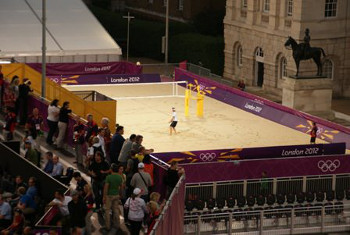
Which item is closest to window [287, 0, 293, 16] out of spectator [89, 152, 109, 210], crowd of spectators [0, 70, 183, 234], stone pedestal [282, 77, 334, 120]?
stone pedestal [282, 77, 334, 120]

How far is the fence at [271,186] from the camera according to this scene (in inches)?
1682

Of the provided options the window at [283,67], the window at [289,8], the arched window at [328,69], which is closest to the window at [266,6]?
the window at [289,8]

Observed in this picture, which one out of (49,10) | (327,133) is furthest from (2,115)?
(49,10)

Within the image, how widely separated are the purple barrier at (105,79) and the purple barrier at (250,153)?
25.5 meters

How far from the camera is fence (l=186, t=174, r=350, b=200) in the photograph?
42.7 m

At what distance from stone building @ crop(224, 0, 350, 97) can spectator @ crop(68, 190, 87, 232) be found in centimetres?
4107

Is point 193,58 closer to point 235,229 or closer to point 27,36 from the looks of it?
point 27,36

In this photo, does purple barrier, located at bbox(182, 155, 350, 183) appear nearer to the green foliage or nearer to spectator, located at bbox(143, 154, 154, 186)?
spectator, located at bbox(143, 154, 154, 186)

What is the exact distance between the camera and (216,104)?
66.8 meters

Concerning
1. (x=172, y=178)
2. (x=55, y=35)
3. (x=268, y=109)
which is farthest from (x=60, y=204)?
(x=55, y=35)

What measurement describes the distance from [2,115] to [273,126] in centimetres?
1812

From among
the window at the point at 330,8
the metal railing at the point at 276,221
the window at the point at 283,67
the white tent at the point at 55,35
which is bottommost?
the metal railing at the point at 276,221

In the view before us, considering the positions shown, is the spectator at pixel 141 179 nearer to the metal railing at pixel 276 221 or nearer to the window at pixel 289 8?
the metal railing at pixel 276 221

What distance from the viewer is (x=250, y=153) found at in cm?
4531
